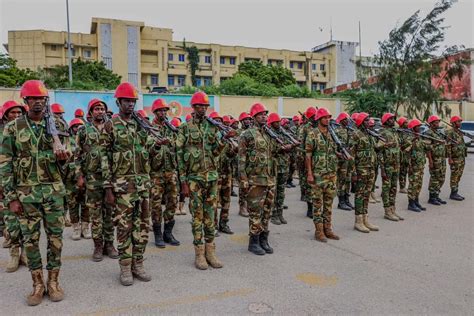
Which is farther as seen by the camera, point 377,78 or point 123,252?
point 377,78

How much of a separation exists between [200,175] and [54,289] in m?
2.03

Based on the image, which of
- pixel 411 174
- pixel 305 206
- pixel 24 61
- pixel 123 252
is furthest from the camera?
pixel 24 61

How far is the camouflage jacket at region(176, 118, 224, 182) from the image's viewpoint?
16.6 feet

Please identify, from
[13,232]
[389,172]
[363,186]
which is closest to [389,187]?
[389,172]

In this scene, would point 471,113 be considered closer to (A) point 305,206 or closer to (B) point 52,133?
(A) point 305,206

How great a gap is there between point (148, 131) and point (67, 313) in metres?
2.08

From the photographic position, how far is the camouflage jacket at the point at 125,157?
4410mm

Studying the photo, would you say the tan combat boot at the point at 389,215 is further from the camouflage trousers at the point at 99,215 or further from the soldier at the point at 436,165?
the camouflage trousers at the point at 99,215

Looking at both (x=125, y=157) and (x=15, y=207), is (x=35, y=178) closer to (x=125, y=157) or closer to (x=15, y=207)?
(x=15, y=207)

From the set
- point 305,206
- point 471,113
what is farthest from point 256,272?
point 471,113

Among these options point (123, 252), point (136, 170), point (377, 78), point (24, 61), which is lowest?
point (123, 252)

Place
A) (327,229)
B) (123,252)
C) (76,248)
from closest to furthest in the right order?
1. (123,252)
2. (76,248)
3. (327,229)

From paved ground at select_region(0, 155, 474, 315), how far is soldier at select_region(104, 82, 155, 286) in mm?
319

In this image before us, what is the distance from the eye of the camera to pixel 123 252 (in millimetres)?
4473
